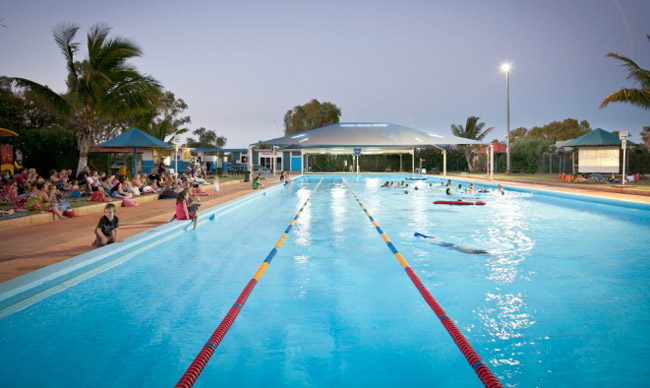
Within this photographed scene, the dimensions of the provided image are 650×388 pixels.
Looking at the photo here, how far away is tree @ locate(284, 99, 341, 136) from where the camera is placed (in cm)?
5809

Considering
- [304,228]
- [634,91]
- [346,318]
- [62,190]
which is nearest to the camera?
[346,318]

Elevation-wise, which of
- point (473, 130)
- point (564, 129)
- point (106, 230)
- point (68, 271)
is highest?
point (564, 129)

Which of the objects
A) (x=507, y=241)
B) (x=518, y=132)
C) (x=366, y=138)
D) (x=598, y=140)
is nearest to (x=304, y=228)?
(x=507, y=241)

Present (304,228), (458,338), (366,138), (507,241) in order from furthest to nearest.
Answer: (366,138) → (304,228) → (507,241) → (458,338)

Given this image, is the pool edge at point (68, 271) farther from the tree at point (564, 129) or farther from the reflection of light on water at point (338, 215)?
the tree at point (564, 129)

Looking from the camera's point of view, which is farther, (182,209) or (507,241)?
(182,209)

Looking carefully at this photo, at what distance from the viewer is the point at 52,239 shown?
6.66 meters

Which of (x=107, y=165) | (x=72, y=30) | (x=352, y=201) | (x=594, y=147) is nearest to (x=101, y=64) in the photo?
(x=72, y=30)

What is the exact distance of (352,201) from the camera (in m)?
15.8

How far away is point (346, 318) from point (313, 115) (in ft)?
181

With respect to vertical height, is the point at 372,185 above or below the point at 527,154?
below

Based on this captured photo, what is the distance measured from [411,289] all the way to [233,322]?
2170 mm

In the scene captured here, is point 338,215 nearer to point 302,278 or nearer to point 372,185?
point 302,278

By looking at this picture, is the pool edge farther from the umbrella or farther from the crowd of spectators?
the umbrella
